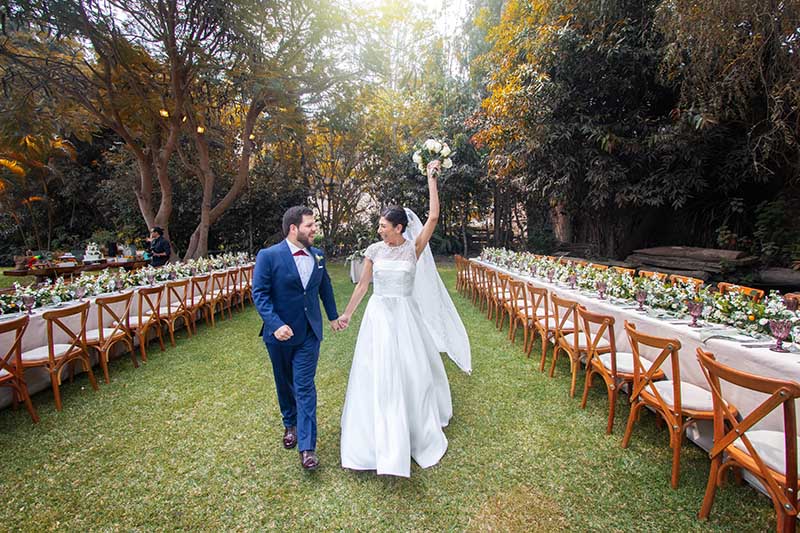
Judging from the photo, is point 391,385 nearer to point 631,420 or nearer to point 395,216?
point 395,216

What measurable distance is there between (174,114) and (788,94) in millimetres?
9929

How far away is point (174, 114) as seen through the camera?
7.90 m

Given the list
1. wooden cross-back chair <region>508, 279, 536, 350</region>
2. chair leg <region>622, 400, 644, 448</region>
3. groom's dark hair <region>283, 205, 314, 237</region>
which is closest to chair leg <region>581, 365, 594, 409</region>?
chair leg <region>622, 400, 644, 448</region>

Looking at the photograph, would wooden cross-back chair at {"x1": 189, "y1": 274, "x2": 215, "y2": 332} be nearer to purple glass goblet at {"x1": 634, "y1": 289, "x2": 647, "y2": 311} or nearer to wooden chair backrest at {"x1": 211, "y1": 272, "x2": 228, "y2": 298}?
wooden chair backrest at {"x1": 211, "y1": 272, "x2": 228, "y2": 298}

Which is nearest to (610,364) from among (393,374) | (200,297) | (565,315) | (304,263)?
(565,315)

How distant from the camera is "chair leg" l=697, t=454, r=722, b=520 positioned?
1878 mm

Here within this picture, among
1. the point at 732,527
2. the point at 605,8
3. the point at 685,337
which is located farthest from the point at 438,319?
the point at 605,8

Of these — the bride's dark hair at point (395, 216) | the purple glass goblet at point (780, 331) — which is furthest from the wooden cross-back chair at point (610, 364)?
the bride's dark hair at point (395, 216)

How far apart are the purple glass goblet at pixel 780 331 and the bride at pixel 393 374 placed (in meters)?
1.99

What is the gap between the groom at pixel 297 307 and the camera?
2.34m

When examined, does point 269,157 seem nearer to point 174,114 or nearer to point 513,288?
point 174,114

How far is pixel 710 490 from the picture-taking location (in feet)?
6.33

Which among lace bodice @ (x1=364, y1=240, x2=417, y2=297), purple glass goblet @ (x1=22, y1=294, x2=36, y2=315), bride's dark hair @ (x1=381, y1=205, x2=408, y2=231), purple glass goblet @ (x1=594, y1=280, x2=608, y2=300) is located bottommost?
purple glass goblet @ (x1=594, y1=280, x2=608, y2=300)

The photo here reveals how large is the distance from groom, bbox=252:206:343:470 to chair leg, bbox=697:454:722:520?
207 centimetres
